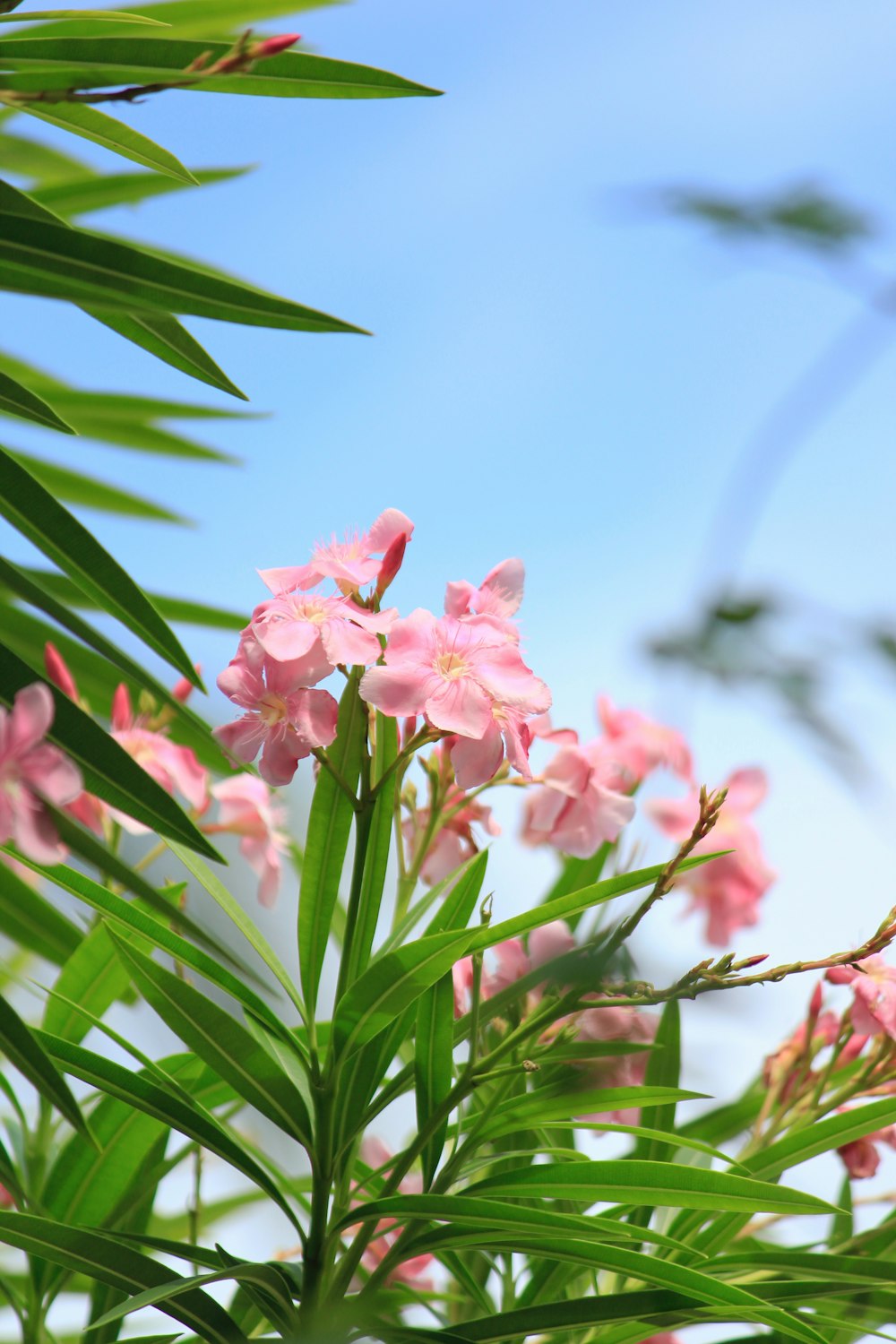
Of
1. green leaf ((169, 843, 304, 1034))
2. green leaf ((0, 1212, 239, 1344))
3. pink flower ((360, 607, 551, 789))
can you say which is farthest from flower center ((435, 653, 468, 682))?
green leaf ((0, 1212, 239, 1344))

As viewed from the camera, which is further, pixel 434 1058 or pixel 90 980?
pixel 90 980

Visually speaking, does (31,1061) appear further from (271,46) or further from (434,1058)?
(271,46)

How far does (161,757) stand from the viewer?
112 cm

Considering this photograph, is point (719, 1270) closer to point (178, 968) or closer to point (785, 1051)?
point (785, 1051)

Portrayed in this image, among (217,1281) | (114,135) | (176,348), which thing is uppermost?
(114,135)

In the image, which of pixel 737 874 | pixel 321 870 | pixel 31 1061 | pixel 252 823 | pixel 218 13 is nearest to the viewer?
pixel 31 1061

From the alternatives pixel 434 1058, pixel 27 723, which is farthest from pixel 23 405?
pixel 434 1058

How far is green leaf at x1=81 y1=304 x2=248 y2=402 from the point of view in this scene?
862mm

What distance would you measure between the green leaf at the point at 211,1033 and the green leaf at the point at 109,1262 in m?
0.12

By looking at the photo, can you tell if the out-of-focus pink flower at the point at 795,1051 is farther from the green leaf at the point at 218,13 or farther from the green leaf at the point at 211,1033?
the green leaf at the point at 218,13

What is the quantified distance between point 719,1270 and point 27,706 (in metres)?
0.66

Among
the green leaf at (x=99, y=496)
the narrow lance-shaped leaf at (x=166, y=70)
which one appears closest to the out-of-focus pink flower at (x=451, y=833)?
the narrow lance-shaped leaf at (x=166, y=70)

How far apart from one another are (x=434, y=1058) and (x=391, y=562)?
348mm

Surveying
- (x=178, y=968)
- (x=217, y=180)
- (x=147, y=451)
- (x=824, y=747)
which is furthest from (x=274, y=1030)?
(x=217, y=180)
